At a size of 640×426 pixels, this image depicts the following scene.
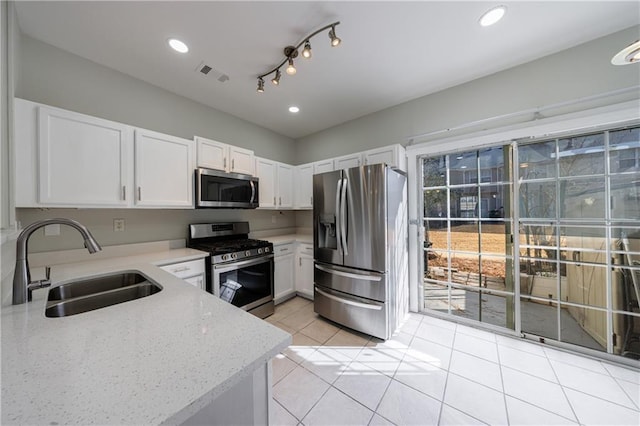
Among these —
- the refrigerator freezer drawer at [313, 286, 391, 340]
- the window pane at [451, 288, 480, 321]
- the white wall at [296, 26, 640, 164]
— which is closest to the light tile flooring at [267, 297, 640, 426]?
the refrigerator freezer drawer at [313, 286, 391, 340]

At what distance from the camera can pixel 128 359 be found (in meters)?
0.64

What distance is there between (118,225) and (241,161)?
144cm

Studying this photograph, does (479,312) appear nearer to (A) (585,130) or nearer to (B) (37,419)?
(A) (585,130)

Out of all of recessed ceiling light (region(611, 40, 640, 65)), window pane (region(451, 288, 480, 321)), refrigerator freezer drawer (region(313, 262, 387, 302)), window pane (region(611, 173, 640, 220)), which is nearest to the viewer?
recessed ceiling light (region(611, 40, 640, 65))

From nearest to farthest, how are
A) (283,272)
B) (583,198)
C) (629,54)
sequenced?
(629,54) → (583,198) → (283,272)

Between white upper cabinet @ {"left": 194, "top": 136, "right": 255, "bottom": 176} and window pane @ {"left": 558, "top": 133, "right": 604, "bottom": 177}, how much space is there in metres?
3.36

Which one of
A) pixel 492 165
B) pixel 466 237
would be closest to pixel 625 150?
pixel 492 165

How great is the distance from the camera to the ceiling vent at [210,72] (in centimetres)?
216

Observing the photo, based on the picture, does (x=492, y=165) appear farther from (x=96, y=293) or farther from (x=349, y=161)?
(x=96, y=293)

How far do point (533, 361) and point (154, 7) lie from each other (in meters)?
4.09

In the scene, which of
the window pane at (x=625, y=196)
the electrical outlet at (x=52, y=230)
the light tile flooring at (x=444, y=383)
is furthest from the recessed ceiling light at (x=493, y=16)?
the electrical outlet at (x=52, y=230)

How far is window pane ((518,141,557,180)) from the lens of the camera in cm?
212

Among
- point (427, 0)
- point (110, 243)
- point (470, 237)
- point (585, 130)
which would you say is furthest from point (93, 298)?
point (585, 130)

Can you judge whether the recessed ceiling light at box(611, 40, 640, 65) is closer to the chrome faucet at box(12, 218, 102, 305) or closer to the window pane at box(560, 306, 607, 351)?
the window pane at box(560, 306, 607, 351)
